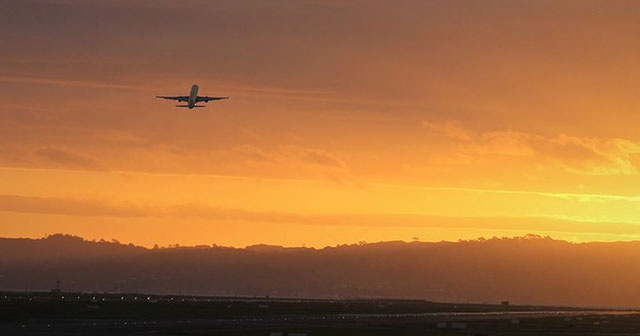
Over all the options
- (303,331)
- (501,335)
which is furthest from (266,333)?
(501,335)

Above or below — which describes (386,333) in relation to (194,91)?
below

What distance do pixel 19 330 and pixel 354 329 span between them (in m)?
53.7

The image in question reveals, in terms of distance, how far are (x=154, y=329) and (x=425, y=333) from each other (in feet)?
135

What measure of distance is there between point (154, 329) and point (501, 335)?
52338 mm

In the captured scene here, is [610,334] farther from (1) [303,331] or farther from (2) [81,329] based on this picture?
(2) [81,329]

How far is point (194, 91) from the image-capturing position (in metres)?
172

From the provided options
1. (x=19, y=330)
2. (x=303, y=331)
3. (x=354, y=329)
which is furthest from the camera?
(x=354, y=329)

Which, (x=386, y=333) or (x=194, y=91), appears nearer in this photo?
(x=194, y=91)

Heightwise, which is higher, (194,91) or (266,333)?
(194,91)

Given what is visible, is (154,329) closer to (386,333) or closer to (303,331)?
(303,331)

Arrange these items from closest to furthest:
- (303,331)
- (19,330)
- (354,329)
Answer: (19,330) < (303,331) < (354,329)

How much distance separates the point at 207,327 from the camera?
190m

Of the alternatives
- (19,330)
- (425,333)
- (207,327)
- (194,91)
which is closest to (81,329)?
(19,330)

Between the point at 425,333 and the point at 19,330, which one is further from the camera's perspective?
the point at 425,333
